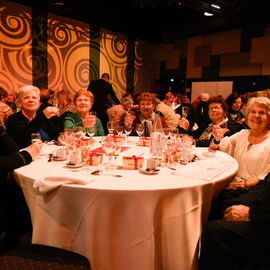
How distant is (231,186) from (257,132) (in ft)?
1.99

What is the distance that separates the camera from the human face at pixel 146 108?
139 inches

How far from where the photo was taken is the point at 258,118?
2.37 metres

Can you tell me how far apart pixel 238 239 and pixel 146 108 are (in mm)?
2326

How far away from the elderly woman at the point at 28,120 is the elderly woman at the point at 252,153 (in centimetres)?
195

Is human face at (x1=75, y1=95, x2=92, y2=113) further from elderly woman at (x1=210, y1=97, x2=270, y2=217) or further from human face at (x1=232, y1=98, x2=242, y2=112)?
human face at (x1=232, y1=98, x2=242, y2=112)

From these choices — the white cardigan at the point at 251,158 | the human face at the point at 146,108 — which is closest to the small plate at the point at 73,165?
the white cardigan at the point at 251,158

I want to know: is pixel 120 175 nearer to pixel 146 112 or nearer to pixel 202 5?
pixel 146 112

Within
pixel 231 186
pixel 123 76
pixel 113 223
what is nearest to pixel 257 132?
pixel 231 186

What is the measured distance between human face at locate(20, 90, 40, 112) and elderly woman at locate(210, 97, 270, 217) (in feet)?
7.25

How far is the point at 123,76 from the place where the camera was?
977cm

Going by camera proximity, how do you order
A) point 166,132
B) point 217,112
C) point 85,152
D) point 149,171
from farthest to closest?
point 217,112
point 166,132
point 85,152
point 149,171

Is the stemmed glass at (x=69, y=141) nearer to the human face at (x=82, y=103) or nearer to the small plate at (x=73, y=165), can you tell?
the small plate at (x=73, y=165)

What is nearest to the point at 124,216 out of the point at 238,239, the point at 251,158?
the point at 238,239

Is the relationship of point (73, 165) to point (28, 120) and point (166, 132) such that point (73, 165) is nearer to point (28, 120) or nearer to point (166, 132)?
point (166, 132)
